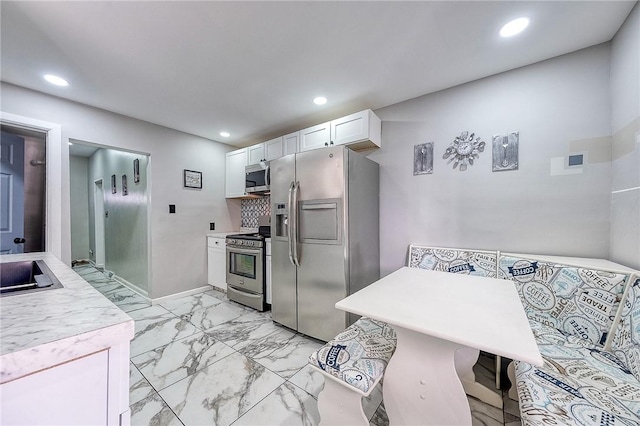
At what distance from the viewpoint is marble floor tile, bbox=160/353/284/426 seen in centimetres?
148

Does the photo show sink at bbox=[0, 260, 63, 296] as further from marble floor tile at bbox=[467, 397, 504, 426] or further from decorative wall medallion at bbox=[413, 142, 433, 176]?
decorative wall medallion at bbox=[413, 142, 433, 176]

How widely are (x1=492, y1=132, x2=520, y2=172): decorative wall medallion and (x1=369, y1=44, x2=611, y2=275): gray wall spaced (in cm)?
5

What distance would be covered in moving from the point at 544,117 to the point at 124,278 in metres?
5.94

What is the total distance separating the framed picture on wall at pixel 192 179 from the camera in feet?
11.6

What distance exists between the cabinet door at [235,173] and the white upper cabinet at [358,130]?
1755 millimetres

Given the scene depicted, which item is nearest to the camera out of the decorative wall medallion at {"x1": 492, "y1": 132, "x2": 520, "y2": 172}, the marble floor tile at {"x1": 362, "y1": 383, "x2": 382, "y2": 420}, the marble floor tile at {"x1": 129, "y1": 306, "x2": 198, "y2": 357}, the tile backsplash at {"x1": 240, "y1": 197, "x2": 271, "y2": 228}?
the marble floor tile at {"x1": 362, "y1": 383, "x2": 382, "y2": 420}

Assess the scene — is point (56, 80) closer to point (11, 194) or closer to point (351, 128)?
point (11, 194)

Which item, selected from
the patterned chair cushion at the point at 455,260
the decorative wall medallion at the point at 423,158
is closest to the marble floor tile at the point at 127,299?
the patterned chair cushion at the point at 455,260

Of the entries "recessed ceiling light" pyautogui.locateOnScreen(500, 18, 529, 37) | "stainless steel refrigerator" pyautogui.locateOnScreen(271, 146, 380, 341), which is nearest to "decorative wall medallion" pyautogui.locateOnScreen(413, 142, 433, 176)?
"stainless steel refrigerator" pyautogui.locateOnScreen(271, 146, 380, 341)

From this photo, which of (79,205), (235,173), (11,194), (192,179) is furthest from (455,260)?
(79,205)

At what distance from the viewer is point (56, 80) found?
216cm

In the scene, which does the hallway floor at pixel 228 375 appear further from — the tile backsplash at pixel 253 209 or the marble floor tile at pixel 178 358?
the tile backsplash at pixel 253 209

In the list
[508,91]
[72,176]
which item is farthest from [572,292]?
[72,176]

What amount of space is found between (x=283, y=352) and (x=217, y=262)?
2.01 meters
